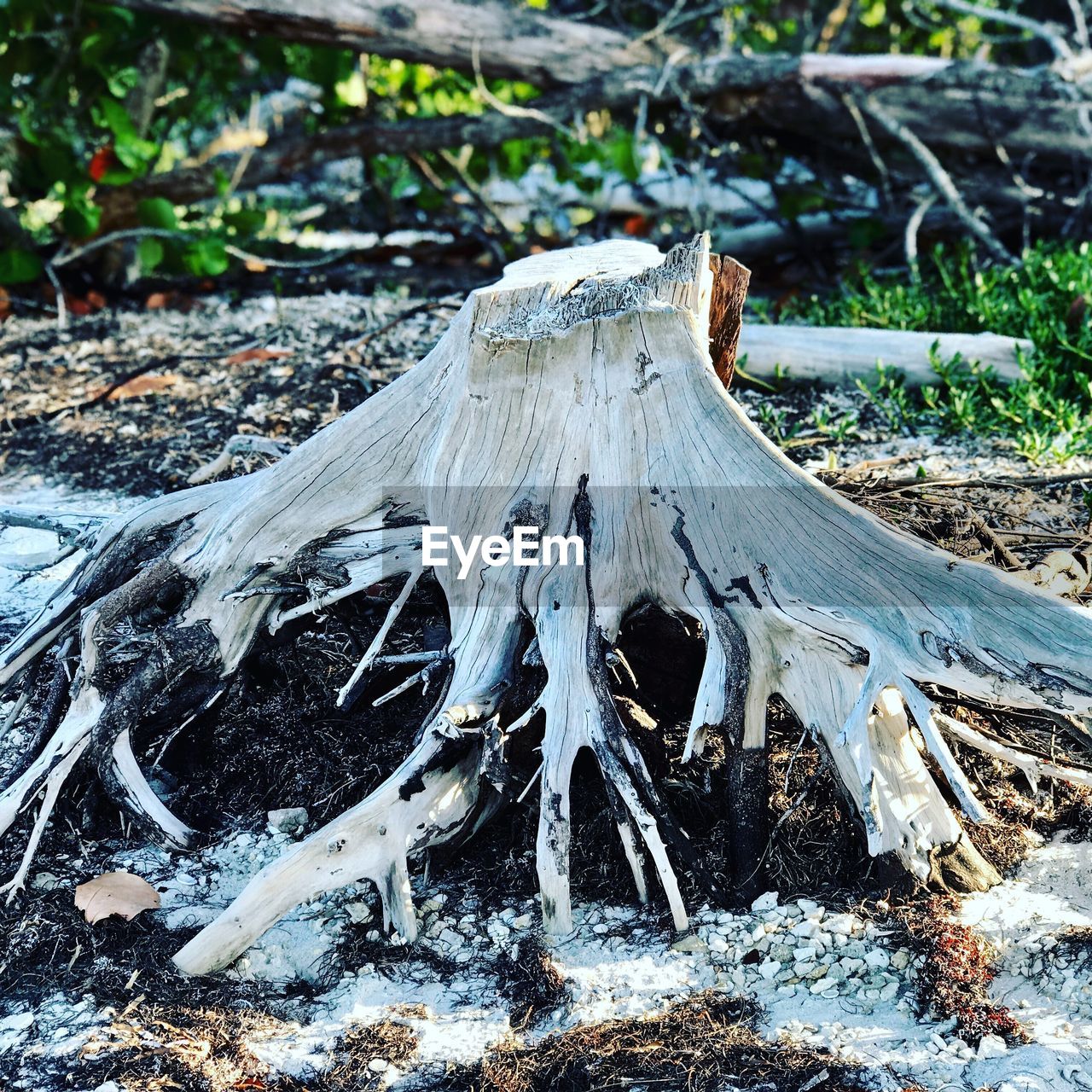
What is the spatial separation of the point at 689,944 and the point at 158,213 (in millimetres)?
5324

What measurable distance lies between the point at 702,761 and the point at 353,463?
3.75 ft

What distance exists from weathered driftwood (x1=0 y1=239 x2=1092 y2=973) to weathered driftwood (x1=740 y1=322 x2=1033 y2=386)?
6.72 feet

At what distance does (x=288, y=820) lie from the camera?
296cm

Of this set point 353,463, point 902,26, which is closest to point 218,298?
point 353,463

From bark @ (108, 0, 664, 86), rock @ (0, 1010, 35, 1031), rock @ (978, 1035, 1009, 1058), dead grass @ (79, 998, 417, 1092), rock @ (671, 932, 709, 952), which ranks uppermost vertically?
bark @ (108, 0, 664, 86)

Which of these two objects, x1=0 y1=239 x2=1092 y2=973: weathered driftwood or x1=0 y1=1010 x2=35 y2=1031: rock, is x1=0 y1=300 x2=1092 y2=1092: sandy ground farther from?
x1=0 y1=239 x2=1092 y2=973: weathered driftwood

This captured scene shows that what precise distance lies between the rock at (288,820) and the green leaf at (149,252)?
437cm

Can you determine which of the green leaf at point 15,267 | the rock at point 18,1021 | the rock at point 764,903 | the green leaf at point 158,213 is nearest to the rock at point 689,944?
the rock at point 764,903

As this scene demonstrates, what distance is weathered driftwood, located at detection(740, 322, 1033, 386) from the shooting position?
16.6 ft

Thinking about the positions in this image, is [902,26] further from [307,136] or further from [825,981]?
[825,981]

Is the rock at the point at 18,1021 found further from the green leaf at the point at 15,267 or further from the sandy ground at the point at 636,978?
the green leaf at the point at 15,267

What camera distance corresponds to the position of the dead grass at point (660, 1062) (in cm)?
223

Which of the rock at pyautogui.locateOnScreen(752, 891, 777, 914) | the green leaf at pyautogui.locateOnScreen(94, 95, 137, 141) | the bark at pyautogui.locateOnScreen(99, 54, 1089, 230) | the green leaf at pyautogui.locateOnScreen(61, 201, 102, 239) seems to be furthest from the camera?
the bark at pyautogui.locateOnScreen(99, 54, 1089, 230)

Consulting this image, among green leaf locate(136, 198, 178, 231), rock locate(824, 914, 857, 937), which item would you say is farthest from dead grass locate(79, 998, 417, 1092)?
green leaf locate(136, 198, 178, 231)
